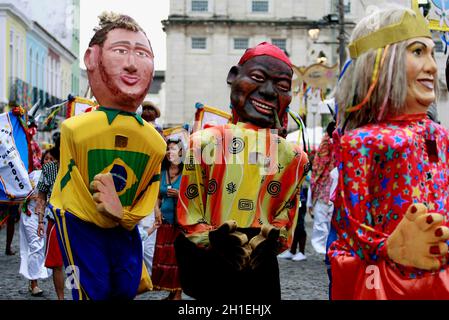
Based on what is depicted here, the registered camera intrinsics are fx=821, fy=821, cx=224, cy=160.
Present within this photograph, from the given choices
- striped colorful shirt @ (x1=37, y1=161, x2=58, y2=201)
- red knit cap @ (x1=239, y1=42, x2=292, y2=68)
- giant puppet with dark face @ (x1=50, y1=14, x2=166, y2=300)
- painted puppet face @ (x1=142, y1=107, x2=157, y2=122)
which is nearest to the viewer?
giant puppet with dark face @ (x1=50, y1=14, x2=166, y2=300)

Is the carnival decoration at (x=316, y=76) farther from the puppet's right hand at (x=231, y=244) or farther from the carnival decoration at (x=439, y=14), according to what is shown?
the puppet's right hand at (x=231, y=244)

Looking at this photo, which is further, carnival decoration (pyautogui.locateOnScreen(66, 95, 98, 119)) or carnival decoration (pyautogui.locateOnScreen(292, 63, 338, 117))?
carnival decoration (pyautogui.locateOnScreen(292, 63, 338, 117))

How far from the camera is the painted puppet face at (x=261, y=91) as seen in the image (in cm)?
507

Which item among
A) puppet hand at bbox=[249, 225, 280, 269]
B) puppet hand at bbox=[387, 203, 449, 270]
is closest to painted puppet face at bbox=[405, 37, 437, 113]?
puppet hand at bbox=[387, 203, 449, 270]

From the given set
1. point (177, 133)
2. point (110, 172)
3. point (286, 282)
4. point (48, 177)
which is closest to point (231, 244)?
point (110, 172)

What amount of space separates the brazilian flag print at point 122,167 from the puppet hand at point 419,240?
1.93 meters

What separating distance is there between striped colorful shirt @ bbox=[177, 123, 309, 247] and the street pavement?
3605mm

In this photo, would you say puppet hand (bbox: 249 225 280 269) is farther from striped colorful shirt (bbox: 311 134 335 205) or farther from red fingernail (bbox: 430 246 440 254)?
striped colorful shirt (bbox: 311 134 335 205)

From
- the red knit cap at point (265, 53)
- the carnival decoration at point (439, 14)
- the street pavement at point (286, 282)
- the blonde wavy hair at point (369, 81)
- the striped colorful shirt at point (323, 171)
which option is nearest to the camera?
the blonde wavy hair at point (369, 81)

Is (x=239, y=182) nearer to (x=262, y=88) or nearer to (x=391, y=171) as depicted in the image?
(x=262, y=88)

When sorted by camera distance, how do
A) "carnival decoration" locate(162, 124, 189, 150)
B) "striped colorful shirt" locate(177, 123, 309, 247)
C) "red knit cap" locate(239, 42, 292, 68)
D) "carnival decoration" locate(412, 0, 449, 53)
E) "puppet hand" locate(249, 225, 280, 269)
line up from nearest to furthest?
"puppet hand" locate(249, 225, 280, 269) → "striped colorful shirt" locate(177, 123, 309, 247) → "red knit cap" locate(239, 42, 292, 68) → "carnival decoration" locate(412, 0, 449, 53) → "carnival decoration" locate(162, 124, 189, 150)

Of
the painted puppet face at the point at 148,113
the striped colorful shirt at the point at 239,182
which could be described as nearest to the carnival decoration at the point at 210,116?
the painted puppet face at the point at 148,113

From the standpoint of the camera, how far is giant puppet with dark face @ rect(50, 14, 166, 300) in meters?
5.01

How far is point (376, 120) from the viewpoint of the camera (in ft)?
13.7
